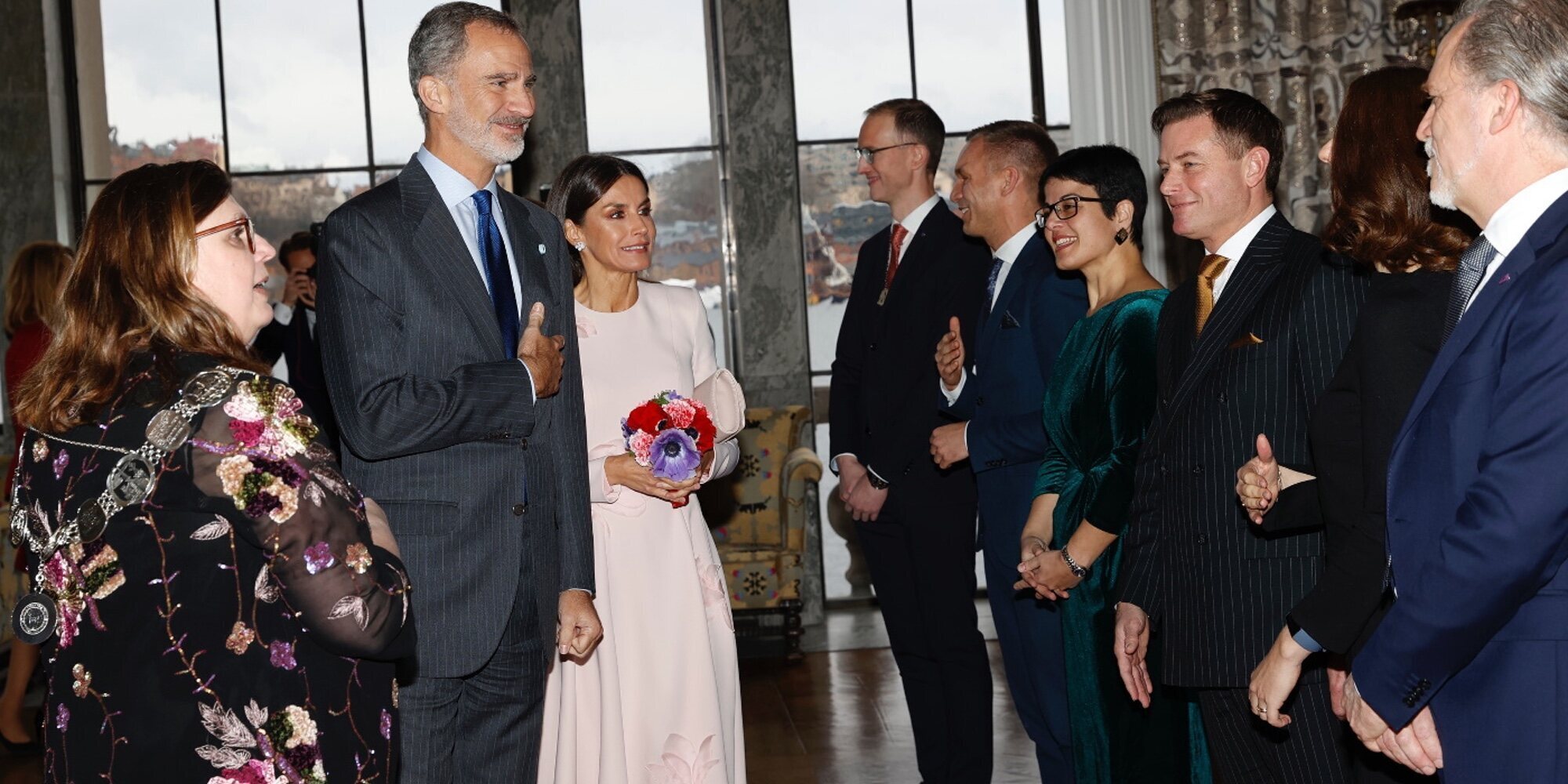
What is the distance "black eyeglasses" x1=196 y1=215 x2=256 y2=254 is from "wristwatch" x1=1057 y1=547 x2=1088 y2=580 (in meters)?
1.93

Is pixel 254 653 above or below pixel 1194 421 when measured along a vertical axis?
below

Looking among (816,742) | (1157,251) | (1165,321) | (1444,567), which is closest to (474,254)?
(1165,321)

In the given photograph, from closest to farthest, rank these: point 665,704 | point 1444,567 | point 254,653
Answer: point 1444,567
point 254,653
point 665,704

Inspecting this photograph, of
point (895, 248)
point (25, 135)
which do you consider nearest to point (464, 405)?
point (895, 248)

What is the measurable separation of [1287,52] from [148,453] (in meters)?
5.02

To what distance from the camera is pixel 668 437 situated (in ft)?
10.4

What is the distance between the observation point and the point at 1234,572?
8.37 feet

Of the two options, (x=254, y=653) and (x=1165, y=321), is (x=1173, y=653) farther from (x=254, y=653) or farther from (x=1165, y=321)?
(x=254, y=653)

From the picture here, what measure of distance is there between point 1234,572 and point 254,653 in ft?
5.45

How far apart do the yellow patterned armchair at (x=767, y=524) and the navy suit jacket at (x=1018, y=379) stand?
10.1 ft

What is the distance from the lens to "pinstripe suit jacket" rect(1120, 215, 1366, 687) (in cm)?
249

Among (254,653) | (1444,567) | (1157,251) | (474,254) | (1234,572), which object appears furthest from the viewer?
(1157,251)

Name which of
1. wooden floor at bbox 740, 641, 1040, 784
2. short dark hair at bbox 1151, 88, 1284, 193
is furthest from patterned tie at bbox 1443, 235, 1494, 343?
A: wooden floor at bbox 740, 641, 1040, 784

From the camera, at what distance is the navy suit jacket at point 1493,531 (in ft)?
5.32
